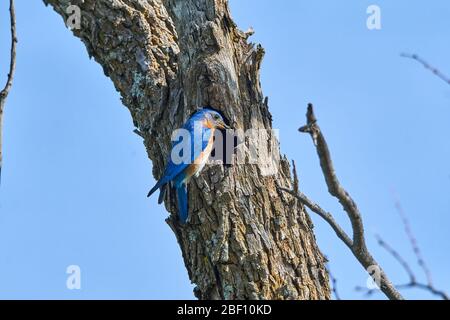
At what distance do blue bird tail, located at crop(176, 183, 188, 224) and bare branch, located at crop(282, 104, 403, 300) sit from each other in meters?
1.16

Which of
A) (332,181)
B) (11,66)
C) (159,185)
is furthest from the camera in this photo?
(159,185)

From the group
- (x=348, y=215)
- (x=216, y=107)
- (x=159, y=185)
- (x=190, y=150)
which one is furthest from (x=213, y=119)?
(x=348, y=215)

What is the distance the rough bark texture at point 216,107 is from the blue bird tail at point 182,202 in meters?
0.05

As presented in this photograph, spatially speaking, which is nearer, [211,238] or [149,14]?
[211,238]

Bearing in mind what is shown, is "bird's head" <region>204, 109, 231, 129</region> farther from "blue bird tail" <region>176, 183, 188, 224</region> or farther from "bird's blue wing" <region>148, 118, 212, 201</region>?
"blue bird tail" <region>176, 183, 188, 224</region>

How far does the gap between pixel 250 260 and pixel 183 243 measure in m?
0.62

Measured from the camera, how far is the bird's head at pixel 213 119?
597cm

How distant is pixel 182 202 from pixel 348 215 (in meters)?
1.50

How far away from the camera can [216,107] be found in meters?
6.09

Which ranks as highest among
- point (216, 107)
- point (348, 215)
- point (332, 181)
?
point (216, 107)

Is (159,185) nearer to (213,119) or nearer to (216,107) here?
(213,119)

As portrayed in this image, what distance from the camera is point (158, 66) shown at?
6.56 m
